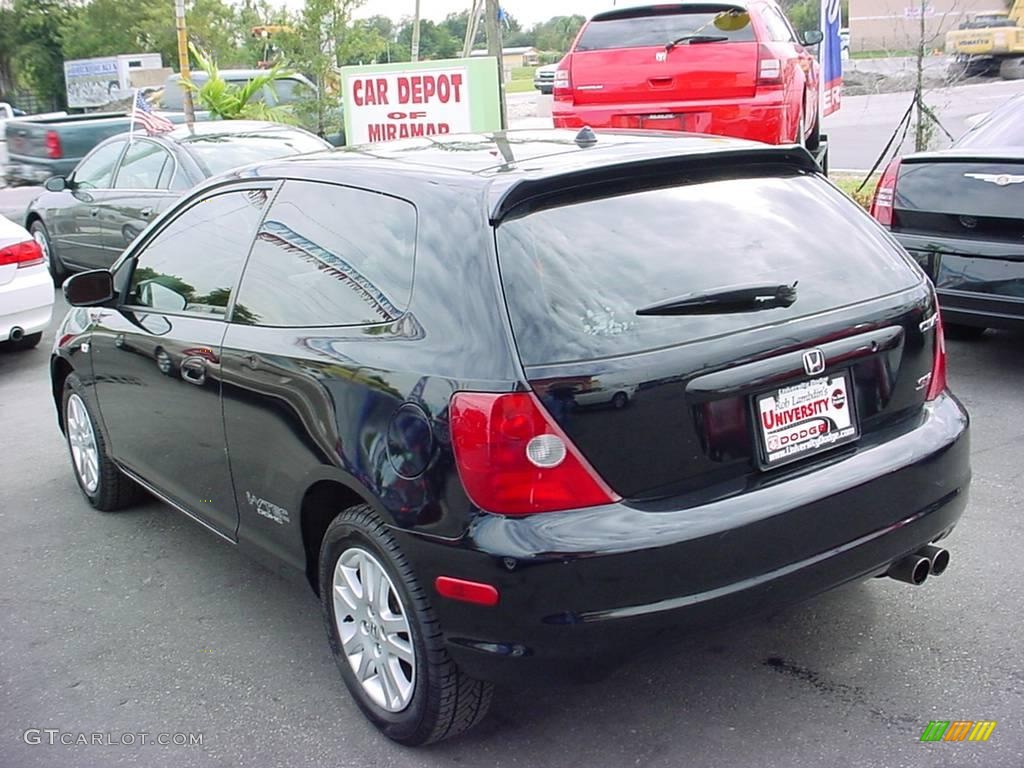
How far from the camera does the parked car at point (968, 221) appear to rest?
586 cm

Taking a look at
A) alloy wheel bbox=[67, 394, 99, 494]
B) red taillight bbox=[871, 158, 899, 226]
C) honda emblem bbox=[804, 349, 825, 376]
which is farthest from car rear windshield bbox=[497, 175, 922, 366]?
red taillight bbox=[871, 158, 899, 226]

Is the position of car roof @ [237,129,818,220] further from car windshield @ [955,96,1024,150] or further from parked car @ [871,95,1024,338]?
car windshield @ [955,96,1024,150]

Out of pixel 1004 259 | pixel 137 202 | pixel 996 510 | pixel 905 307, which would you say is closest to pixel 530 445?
pixel 905 307

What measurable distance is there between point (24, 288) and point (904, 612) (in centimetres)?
672

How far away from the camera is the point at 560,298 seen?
2873 millimetres

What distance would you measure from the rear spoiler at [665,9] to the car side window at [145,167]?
4.27m

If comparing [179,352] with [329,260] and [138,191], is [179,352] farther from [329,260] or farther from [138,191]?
[138,191]

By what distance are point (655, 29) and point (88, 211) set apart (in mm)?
5406

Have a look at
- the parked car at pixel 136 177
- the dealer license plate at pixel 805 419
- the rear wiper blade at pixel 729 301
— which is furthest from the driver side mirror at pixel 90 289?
the parked car at pixel 136 177

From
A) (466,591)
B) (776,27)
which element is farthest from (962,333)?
(466,591)

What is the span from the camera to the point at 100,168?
10148 millimetres

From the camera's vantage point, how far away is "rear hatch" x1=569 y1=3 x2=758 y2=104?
32.7 ft

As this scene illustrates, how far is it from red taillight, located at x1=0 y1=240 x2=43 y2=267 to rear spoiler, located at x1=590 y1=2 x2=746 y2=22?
5503 millimetres

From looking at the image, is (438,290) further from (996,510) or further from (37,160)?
(37,160)
